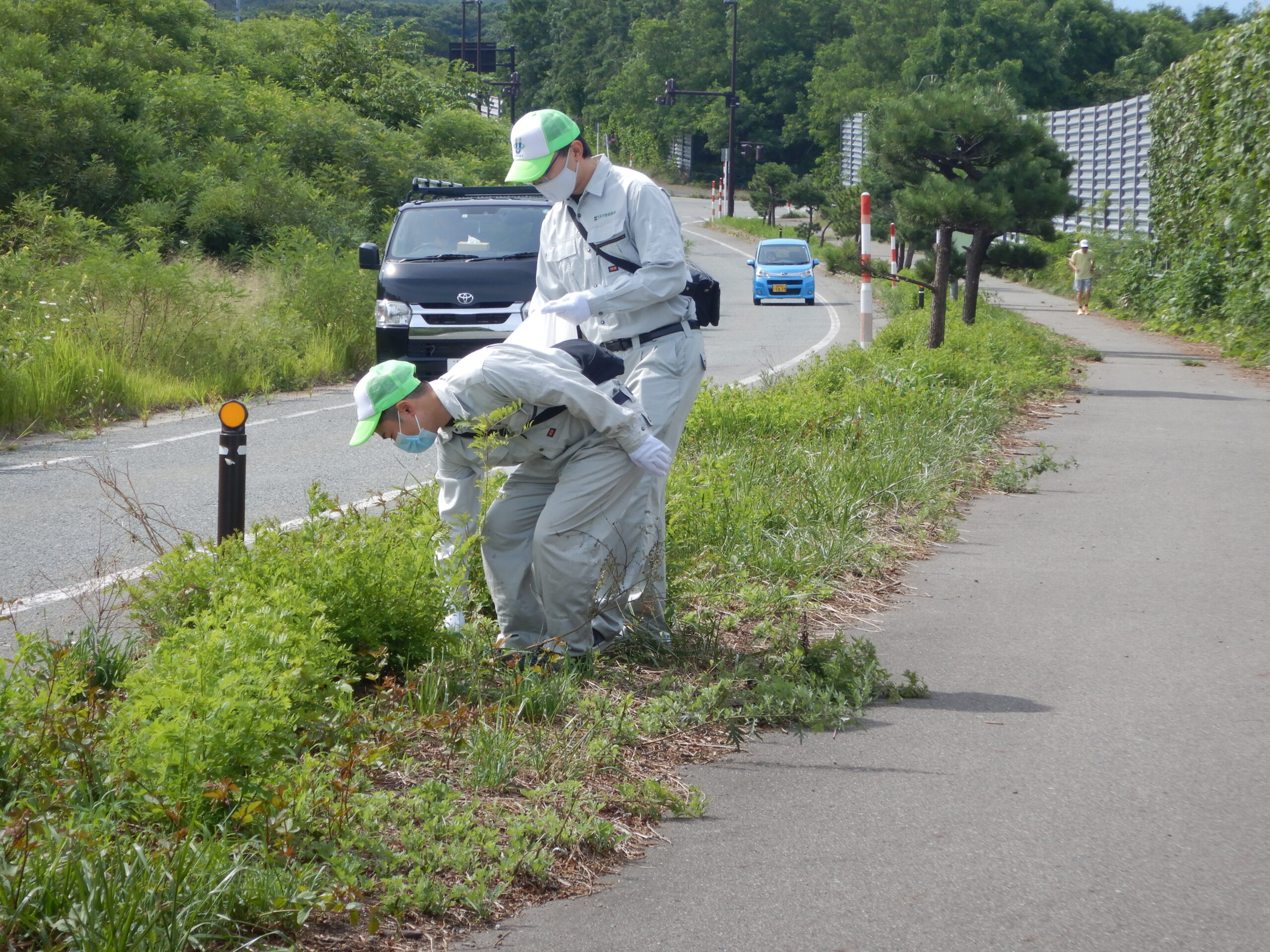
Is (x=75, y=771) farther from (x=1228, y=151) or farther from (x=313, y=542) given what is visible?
(x=1228, y=151)

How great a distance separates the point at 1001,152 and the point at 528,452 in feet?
41.5

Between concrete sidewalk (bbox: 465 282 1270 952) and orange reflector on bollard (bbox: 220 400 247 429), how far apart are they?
7.01ft

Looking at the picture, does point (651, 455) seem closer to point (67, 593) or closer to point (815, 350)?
point (67, 593)

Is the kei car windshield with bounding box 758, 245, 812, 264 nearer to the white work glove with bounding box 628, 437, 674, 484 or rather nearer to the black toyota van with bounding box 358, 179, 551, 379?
the black toyota van with bounding box 358, 179, 551, 379

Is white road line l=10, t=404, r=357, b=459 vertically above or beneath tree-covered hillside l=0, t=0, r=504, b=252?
beneath

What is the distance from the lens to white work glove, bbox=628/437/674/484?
465cm

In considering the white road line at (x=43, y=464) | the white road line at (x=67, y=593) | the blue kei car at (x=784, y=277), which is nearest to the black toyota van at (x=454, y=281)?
the white road line at (x=43, y=464)

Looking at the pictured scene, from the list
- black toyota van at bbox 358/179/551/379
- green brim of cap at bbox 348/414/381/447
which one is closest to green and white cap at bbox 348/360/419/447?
green brim of cap at bbox 348/414/381/447

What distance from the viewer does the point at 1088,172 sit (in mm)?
33281

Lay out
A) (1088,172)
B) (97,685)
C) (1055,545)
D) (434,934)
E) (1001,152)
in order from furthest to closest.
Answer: (1088,172)
(1001,152)
(1055,545)
(97,685)
(434,934)

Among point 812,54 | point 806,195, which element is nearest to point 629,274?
point 806,195

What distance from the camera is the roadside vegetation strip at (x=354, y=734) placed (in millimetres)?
2883

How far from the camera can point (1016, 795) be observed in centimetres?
390

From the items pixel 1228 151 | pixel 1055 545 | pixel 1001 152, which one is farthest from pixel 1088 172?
pixel 1055 545
